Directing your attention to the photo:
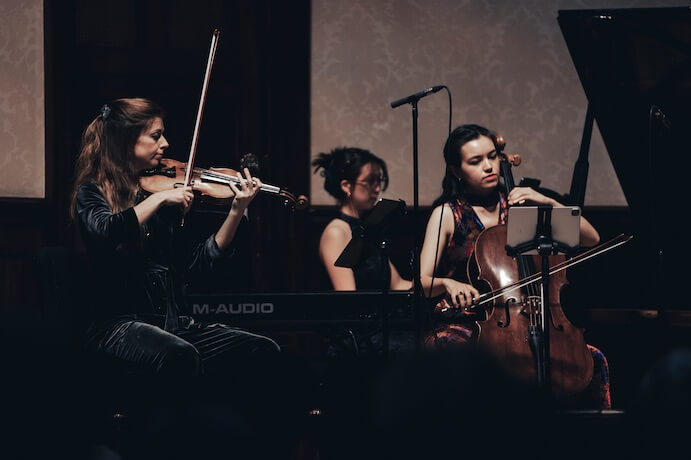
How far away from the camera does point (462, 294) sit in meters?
3.07

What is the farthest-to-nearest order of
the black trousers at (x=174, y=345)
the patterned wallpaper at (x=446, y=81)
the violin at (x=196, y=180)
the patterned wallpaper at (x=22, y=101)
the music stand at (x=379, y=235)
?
the patterned wallpaper at (x=446, y=81)
the patterned wallpaper at (x=22, y=101)
the violin at (x=196, y=180)
the music stand at (x=379, y=235)
the black trousers at (x=174, y=345)

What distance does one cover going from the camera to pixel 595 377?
3.08 meters

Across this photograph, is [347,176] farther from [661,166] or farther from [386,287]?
[661,166]

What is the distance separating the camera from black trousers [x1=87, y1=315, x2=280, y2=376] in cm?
261

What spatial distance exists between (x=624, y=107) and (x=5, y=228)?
121 inches

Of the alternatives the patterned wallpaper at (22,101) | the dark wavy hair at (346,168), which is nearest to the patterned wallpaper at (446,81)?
the dark wavy hair at (346,168)

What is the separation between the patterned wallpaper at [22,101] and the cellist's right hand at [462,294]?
2412 mm

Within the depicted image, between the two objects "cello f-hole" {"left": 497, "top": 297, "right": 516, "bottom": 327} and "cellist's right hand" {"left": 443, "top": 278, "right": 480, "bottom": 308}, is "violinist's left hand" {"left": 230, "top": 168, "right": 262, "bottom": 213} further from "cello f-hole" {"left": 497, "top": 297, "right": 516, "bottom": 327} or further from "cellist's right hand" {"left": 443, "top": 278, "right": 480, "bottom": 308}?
"cello f-hole" {"left": 497, "top": 297, "right": 516, "bottom": 327}

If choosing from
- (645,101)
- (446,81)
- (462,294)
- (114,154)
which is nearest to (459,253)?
(462,294)

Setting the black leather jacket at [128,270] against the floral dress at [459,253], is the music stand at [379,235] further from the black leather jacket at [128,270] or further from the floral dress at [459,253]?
the black leather jacket at [128,270]

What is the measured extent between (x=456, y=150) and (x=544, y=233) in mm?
783

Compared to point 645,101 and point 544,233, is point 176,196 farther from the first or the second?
point 645,101

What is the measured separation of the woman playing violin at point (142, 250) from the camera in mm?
2684

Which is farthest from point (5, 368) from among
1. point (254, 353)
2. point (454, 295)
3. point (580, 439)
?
point (454, 295)
